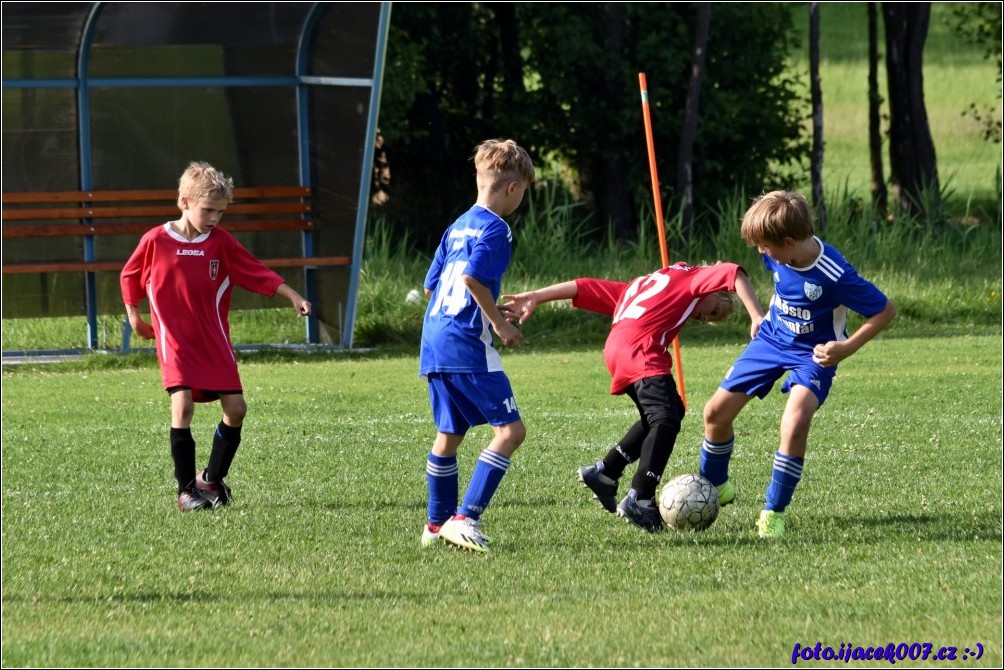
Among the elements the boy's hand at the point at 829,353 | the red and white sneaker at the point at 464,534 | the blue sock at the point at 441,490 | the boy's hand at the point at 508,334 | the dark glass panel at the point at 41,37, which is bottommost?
the red and white sneaker at the point at 464,534

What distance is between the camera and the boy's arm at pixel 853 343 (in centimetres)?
605

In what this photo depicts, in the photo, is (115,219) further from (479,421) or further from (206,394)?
(479,421)

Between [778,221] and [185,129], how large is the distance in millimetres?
9165

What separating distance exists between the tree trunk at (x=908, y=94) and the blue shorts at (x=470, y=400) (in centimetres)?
1885

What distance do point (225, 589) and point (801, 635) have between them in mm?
1976

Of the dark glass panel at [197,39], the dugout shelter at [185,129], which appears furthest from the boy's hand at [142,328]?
the dark glass panel at [197,39]

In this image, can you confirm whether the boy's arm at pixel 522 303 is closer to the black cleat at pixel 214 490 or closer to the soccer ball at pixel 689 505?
the soccer ball at pixel 689 505

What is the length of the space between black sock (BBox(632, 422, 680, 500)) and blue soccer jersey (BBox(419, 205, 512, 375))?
77 centimetres

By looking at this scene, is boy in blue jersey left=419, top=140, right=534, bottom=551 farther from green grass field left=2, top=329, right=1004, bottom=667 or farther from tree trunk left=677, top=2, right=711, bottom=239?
tree trunk left=677, top=2, right=711, bottom=239

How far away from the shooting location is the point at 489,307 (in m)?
5.86

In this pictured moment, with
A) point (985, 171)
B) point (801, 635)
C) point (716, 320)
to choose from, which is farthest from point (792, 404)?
point (985, 171)

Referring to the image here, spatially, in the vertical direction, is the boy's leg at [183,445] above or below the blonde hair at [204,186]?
below

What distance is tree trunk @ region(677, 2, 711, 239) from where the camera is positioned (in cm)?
2133

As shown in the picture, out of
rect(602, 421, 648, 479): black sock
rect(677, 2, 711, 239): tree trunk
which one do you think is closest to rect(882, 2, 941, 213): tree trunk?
rect(677, 2, 711, 239): tree trunk
